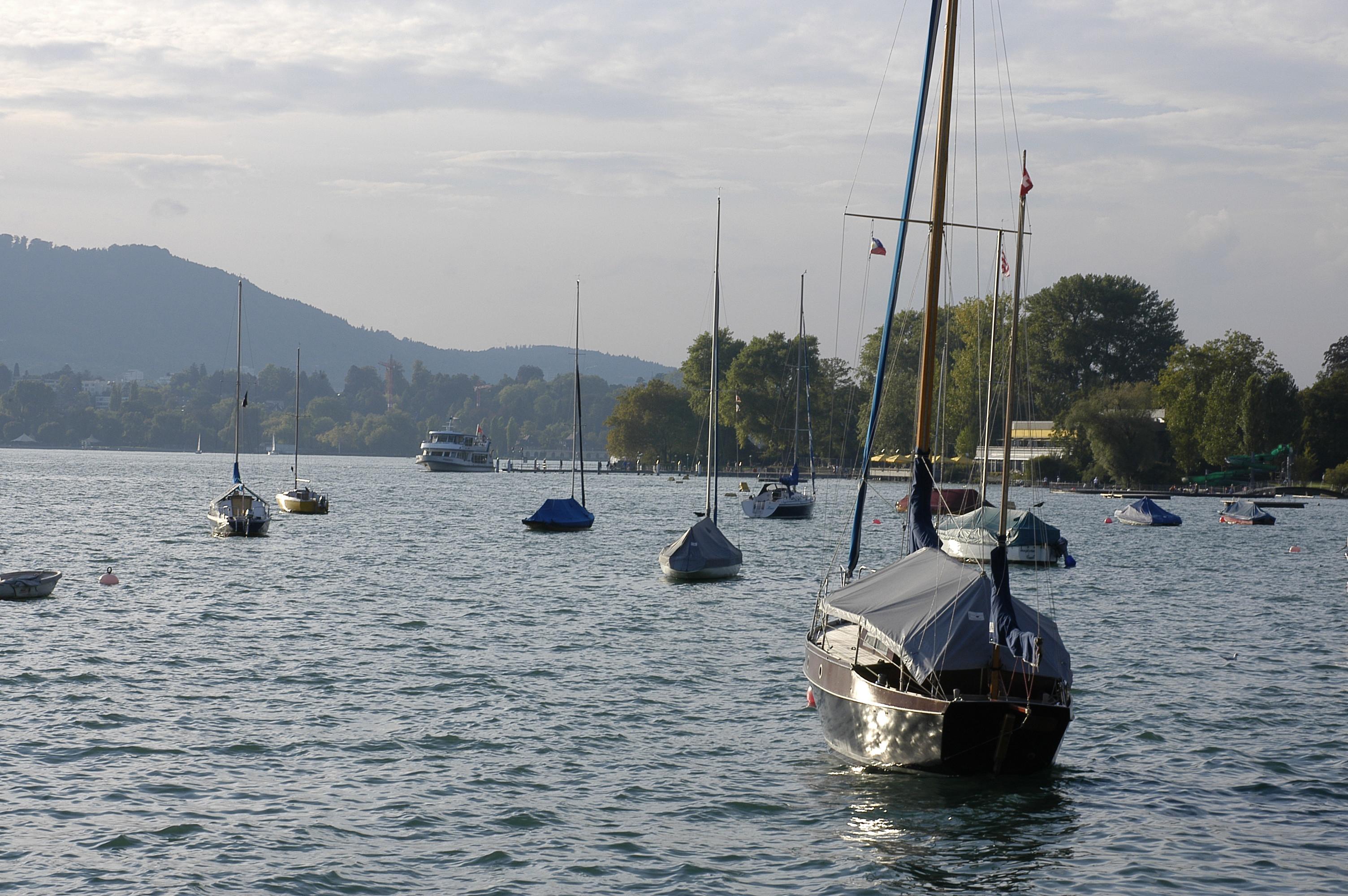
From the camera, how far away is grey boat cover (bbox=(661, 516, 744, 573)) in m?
49.8

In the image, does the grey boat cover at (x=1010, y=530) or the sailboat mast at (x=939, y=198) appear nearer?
the sailboat mast at (x=939, y=198)

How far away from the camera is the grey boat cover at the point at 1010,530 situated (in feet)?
197

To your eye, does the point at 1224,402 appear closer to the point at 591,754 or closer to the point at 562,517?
the point at 562,517

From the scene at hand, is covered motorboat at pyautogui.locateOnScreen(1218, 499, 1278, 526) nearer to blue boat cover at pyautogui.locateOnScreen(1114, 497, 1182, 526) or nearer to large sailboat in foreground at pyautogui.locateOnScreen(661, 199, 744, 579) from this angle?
blue boat cover at pyautogui.locateOnScreen(1114, 497, 1182, 526)

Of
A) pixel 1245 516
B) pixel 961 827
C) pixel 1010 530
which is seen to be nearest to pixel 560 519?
pixel 1010 530

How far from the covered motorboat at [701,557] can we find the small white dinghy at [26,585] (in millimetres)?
21897

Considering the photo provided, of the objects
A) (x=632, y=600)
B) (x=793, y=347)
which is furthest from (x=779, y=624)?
(x=793, y=347)

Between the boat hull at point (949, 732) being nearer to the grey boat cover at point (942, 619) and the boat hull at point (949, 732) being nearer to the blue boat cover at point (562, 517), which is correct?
the grey boat cover at point (942, 619)

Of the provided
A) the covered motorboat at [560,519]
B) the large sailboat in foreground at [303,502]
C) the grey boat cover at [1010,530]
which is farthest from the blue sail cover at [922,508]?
the large sailboat in foreground at [303,502]

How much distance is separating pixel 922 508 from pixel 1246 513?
3362 inches

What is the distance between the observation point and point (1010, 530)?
58844mm

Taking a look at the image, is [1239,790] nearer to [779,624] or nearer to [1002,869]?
[1002,869]

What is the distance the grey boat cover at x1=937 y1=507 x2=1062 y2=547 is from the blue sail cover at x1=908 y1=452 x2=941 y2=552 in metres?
35.3

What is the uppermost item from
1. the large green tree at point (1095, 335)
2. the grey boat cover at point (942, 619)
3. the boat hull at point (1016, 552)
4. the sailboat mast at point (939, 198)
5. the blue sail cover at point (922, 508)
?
the large green tree at point (1095, 335)
